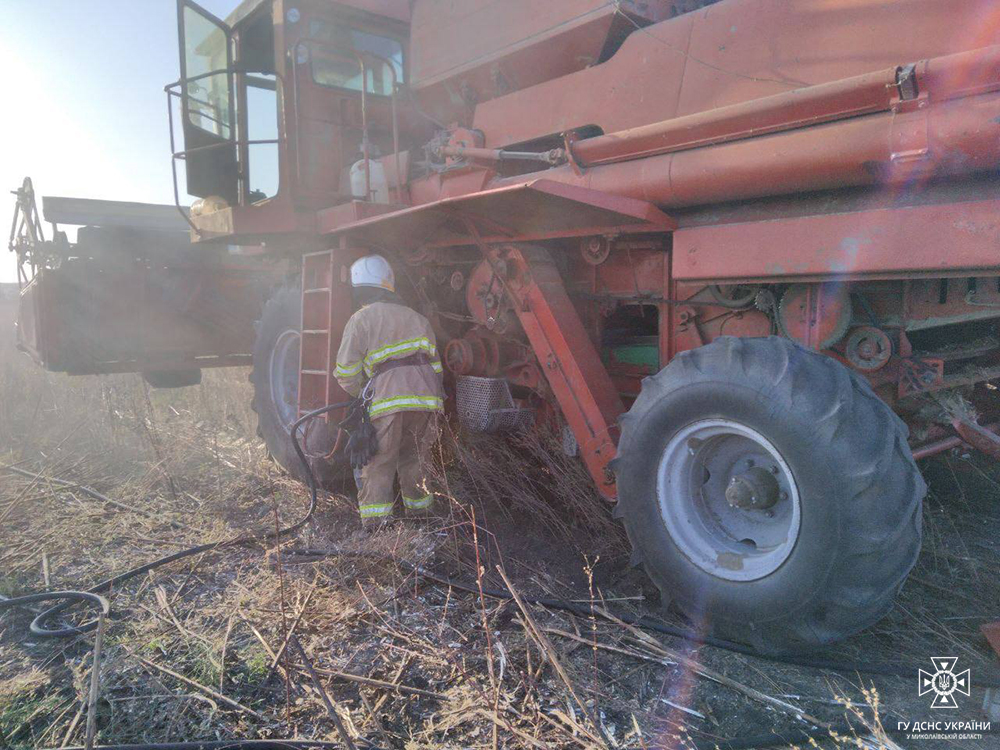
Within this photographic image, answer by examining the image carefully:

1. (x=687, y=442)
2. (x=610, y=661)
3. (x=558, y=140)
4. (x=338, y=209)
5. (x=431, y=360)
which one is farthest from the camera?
(x=338, y=209)

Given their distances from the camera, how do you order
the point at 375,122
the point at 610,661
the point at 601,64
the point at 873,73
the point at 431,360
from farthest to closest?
the point at 375,122 → the point at 431,360 → the point at 601,64 → the point at 610,661 → the point at 873,73

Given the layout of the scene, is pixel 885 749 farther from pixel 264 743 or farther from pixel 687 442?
pixel 264 743

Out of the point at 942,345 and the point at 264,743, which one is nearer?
the point at 264,743

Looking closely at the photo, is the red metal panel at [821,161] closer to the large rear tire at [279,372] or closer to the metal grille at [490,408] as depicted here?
the metal grille at [490,408]

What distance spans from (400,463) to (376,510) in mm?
324

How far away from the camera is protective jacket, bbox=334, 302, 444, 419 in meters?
4.24

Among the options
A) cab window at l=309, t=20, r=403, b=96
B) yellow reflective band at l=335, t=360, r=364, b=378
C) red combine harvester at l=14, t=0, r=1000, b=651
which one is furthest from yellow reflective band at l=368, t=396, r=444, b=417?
cab window at l=309, t=20, r=403, b=96

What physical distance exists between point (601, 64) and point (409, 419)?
228 cm

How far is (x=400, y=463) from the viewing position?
4438mm

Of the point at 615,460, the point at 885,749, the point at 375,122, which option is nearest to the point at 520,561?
the point at 615,460

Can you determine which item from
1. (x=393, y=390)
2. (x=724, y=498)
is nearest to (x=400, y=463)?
(x=393, y=390)

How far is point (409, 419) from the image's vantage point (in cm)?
437

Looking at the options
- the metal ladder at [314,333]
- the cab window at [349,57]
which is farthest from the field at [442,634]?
the cab window at [349,57]

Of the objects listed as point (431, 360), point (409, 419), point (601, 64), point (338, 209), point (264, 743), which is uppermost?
point (601, 64)
